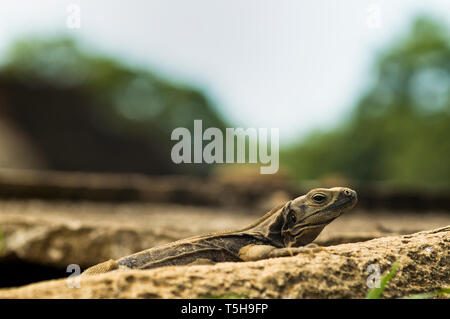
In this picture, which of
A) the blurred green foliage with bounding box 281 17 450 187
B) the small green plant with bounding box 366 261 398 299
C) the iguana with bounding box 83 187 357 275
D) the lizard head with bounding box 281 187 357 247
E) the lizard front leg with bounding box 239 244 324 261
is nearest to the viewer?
the small green plant with bounding box 366 261 398 299

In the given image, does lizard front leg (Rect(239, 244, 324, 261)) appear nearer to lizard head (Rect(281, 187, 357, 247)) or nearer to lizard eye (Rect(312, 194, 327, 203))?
lizard head (Rect(281, 187, 357, 247))

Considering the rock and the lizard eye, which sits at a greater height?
the lizard eye

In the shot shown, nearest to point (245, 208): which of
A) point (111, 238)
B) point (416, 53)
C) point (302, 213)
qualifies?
point (111, 238)

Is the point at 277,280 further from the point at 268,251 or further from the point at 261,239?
the point at 261,239

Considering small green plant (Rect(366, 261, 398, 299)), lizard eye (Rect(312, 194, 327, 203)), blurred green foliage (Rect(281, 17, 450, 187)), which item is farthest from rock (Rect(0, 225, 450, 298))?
blurred green foliage (Rect(281, 17, 450, 187))

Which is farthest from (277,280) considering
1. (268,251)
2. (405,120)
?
(405,120)

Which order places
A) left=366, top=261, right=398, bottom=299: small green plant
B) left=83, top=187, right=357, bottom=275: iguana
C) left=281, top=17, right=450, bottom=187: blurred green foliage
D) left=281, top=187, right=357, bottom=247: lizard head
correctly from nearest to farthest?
left=366, top=261, right=398, bottom=299: small green plant < left=83, top=187, right=357, bottom=275: iguana < left=281, top=187, right=357, bottom=247: lizard head < left=281, top=17, right=450, bottom=187: blurred green foliage
